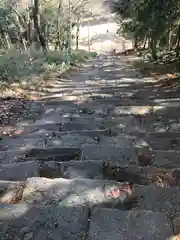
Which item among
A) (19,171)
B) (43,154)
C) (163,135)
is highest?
(19,171)

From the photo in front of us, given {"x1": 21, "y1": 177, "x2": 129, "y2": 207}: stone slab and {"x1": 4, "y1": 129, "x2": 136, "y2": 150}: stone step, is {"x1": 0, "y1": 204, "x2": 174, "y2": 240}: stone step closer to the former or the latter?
{"x1": 21, "y1": 177, "x2": 129, "y2": 207}: stone slab

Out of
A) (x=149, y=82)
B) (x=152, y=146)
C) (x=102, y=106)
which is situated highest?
(x=152, y=146)

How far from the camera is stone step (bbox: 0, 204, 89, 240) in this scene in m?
2.38

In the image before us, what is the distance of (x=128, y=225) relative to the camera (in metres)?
2.47

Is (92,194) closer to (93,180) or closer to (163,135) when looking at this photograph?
(93,180)

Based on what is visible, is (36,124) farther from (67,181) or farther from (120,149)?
(67,181)

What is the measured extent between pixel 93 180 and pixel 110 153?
134 cm

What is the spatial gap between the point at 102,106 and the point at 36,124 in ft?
7.13

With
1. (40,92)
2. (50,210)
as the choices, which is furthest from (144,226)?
(40,92)

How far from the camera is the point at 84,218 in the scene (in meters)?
2.54

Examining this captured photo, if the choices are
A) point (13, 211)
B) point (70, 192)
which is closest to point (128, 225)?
point (70, 192)

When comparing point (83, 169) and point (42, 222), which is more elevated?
point (42, 222)

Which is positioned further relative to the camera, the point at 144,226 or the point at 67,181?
the point at 67,181

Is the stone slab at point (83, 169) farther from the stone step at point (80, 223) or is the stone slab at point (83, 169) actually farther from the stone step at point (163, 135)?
the stone step at point (163, 135)
